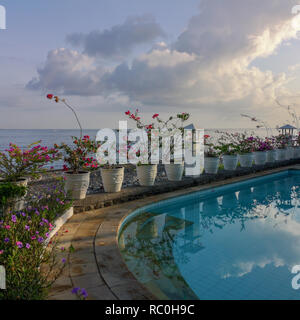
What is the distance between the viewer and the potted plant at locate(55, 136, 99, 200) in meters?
4.53

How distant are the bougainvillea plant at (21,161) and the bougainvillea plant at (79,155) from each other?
17.9 inches

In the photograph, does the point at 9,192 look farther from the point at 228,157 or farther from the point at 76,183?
the point at 228,157

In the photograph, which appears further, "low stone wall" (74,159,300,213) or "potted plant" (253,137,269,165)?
"potted plant" (253,137,269,165)

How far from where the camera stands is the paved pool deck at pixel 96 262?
83.1 inches

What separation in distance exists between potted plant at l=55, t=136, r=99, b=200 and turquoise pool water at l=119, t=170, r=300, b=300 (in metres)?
1.06

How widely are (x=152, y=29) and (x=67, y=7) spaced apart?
2602 mm

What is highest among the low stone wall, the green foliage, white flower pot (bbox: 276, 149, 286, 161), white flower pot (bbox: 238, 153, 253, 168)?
white flower pot (bbox: 276, 149, 286, 161)

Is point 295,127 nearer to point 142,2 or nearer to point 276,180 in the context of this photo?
point 276,180

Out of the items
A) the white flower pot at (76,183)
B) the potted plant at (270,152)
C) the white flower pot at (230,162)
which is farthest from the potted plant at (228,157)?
the white flower pot at (76,183)

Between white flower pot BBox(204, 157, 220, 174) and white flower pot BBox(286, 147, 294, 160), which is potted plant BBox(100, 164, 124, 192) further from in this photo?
white flower pot BBox(286, 147, 294, 160)

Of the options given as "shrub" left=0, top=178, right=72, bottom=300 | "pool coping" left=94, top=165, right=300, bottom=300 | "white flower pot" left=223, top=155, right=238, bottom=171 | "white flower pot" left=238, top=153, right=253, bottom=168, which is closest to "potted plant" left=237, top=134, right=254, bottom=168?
"white flower pot" left=238, top=153, right=253, bottom=168
